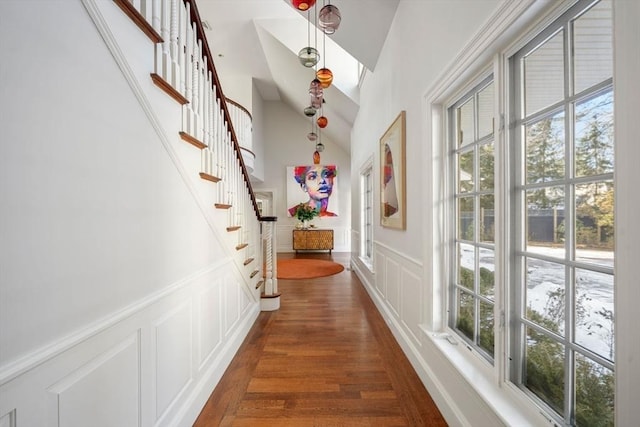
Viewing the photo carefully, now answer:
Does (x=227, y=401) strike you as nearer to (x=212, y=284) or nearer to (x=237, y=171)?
(x=212, y=284)

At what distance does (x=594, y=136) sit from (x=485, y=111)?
63cm

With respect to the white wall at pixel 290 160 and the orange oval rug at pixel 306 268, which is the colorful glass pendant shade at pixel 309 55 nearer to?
the orange oval rug at pixel 306 268

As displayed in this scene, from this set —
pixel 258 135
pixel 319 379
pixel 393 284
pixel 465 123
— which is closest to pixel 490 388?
pixel 319 379

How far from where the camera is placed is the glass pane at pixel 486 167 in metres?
1.32

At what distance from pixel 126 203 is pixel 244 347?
1772mm

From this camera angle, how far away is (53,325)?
740 mm

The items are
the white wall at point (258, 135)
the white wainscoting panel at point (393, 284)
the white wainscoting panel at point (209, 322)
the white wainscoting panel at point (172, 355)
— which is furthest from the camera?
the white wall at point (258, 135)

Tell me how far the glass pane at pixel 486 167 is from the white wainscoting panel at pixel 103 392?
1.71m

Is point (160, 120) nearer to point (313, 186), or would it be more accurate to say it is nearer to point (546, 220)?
point (546, 220)

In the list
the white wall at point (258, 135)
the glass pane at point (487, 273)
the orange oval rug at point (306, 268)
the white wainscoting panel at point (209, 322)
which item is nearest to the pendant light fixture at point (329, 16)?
the glass pane at point (487, 273)

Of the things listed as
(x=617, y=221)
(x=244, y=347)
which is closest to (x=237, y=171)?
(x=244, y=347)

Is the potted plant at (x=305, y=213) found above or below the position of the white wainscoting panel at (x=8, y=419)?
above

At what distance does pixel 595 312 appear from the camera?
822 millimetres

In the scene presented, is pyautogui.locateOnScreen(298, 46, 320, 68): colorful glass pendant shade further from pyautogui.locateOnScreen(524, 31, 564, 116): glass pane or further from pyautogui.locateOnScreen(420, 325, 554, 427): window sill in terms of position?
pyautogui.locateOnScreen(420, 325, 554, 427): window sill
